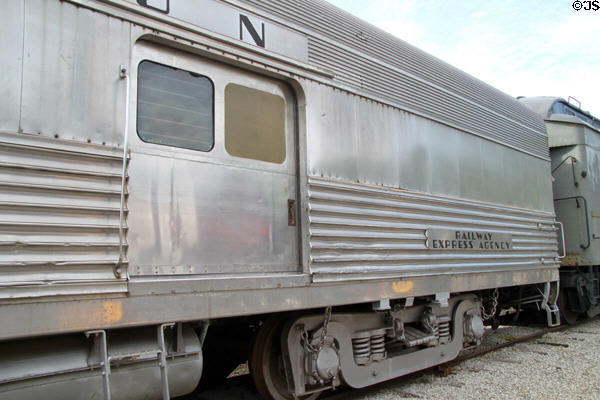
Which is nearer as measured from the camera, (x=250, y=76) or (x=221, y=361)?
(x=250, y=76)

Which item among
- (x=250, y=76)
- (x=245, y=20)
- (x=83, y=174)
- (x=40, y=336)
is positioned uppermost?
(x=245, y=20)

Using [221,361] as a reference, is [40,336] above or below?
above

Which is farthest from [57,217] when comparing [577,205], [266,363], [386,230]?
[577,205]

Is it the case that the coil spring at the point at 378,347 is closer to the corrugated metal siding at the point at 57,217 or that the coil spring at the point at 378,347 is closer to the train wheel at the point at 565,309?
the corrugated metal siding at the point at 57,217

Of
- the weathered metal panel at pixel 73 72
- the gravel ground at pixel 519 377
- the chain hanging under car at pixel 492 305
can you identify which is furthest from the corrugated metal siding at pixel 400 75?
the gravel ground at pixel 519 377

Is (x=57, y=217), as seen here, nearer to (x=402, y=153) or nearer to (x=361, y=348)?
(x=361, y=348)

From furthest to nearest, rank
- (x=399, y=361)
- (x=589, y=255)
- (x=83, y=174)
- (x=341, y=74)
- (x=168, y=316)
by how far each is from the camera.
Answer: (x=589, y=255) → (x=399, y=361) → (x=341, y=74) → (x=168, y=316) → (x=83, y=174)

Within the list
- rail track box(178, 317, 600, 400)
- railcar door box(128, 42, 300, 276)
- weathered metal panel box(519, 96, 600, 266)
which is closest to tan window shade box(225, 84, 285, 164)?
railcar door box(128, 42, 300, 276)

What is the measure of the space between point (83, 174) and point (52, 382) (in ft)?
3.69

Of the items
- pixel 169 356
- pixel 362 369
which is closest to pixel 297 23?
pixel 169 356

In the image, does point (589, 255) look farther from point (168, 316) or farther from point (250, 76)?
point (168, 316)

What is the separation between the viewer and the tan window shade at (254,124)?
356 cm

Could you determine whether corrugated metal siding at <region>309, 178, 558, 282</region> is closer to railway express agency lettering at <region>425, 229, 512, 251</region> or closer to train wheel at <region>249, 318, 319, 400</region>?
railway express agency lettering at <region>425, 229, 512, 251</region>

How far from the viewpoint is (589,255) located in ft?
28.1
